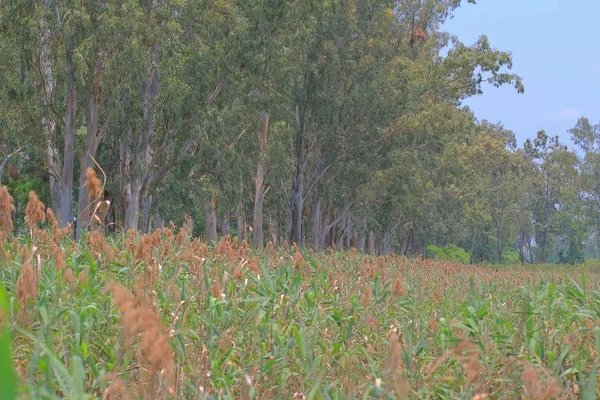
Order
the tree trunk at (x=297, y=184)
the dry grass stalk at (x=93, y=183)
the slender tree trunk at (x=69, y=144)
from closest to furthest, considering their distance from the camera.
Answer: the dry grass stalk at (x=93, y=183)
the slender tree trunk at (x=69, y=144)
the tree trunk at (x=297, y=184)

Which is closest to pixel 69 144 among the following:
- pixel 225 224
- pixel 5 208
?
pixel 225 224

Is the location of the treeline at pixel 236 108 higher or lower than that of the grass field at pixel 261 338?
higher

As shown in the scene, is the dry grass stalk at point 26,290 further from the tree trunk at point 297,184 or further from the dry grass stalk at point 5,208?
the tree trunk at point 297,184

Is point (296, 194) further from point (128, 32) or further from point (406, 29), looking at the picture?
point (128, 32)

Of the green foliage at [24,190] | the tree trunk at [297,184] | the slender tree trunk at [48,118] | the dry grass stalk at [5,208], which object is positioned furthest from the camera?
the tree trunk at [297,184]

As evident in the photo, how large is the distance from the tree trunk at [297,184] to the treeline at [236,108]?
66mm

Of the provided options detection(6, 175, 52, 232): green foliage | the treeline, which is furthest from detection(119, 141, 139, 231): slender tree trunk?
detection(6, 175, 52, 232): green foliage

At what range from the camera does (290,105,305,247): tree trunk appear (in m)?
30.4

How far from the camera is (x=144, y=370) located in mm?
3225

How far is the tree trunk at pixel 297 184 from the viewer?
3041 cm

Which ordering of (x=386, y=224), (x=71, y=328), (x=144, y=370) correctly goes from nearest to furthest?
(x=144, y=370) < (x=71, y=328) < (x=386, y=224)

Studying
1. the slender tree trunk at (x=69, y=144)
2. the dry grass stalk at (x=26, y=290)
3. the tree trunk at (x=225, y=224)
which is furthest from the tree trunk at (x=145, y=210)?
the dry grass stalk at (x=26, y=290)

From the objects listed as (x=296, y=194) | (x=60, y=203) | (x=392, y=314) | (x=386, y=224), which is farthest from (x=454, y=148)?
(x=392, y=314)

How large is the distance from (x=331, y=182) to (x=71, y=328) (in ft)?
95.2
